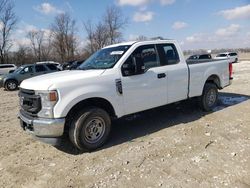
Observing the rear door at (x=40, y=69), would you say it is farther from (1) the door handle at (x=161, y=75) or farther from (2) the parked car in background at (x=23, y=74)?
(1) the door handle at (x=161, y=75)

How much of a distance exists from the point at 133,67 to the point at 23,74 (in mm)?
14505

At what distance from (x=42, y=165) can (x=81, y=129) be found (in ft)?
2.94

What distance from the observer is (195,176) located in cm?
388

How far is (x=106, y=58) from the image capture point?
19.1 feet

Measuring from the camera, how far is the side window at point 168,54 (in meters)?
6.18

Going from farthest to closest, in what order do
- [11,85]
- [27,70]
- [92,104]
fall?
[27,70]
[11,85]
[92,104]

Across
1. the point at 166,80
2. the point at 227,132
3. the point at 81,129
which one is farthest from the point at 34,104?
the point at 227,132

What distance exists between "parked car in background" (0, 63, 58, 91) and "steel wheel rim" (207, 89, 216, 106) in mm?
12488

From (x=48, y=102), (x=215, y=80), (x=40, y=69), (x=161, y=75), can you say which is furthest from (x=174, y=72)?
(x=40, y=69)

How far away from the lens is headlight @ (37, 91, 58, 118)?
4508 mm

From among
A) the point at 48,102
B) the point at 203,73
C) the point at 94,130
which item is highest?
the point at 203,73

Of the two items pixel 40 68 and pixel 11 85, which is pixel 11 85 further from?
pixel 40 68

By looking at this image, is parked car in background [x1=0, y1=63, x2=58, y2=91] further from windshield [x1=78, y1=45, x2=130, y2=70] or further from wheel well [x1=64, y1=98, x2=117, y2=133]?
wheel well [x1=64, y1=98, x2=117, y2=133]

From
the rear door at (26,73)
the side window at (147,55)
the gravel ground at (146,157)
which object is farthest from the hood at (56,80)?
the rear door at (26,73)
